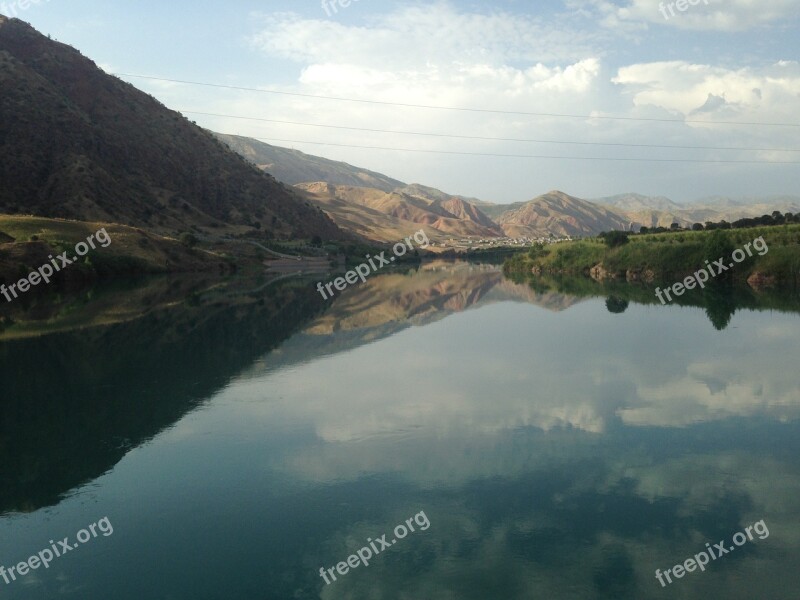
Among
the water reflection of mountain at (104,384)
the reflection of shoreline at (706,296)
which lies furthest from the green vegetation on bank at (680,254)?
the water reflection of mountain at (104,384)

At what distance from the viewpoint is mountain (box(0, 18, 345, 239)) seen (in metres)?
101

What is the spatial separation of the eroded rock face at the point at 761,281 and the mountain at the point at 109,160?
283 ft

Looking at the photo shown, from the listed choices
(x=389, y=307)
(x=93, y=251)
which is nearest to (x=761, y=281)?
(x=389, y=307)

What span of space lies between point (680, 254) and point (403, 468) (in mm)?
61835

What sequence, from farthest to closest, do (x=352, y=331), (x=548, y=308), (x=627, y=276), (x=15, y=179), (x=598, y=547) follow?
(x=15, y=179), (x=627, y=276), (x=548, y=308), (x=352, y=331), (x=598, y=547)

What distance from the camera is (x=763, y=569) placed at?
975 cm

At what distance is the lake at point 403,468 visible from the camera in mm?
9914

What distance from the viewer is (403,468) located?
47.0 ft

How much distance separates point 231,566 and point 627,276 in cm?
7020

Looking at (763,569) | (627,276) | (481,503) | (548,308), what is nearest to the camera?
(763,569)

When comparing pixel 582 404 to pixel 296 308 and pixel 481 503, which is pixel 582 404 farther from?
pixel 296 308

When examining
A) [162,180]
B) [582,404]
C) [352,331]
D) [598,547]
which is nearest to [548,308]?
[352,331]

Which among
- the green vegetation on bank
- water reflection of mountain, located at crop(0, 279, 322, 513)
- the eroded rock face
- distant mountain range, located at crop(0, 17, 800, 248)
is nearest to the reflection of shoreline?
the eroded rock face

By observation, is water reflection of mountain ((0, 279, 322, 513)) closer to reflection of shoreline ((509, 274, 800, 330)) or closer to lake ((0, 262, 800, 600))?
lake ((0, 262, 800, 600))
